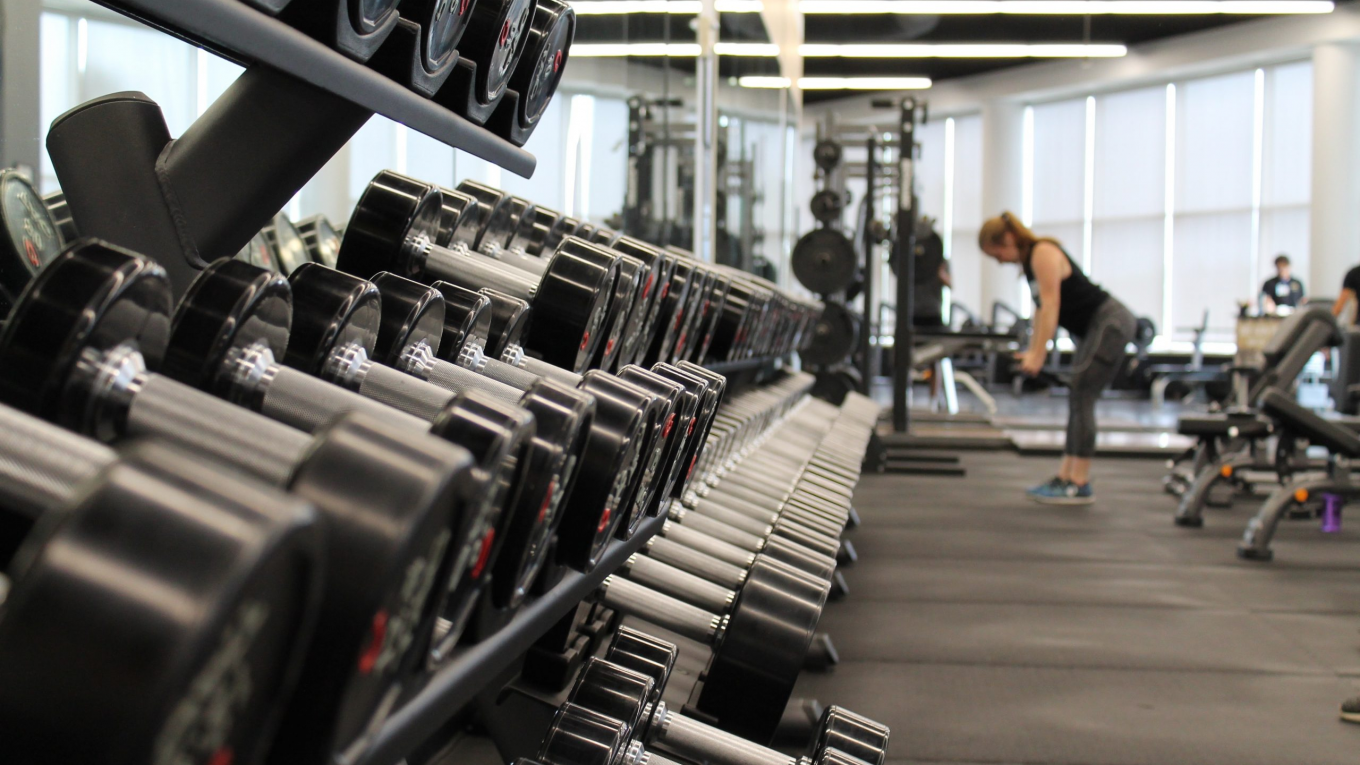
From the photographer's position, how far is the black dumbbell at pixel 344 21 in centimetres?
74

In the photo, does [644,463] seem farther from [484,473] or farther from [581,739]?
[484,473]

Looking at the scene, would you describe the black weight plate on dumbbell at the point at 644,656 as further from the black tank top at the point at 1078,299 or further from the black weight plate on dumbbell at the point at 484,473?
the black tank top at the point at 1078,299

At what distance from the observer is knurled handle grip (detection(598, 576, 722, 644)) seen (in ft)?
4.83

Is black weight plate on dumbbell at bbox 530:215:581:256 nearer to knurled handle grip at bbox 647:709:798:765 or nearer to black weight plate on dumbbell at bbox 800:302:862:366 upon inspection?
knurled handle grip at bbox 647:709:798:765

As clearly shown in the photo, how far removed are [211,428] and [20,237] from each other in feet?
1.63

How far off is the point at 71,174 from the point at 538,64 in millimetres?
474

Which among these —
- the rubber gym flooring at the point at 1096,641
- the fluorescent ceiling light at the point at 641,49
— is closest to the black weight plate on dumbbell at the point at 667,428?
the rubber gym flooring at the point at 1096,641

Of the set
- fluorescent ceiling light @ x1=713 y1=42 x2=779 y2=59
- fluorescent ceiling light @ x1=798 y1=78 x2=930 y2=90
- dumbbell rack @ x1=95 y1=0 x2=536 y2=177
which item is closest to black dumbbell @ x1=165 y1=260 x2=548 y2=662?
dumbbell rack @ x1=95 y1=0 x2=536 y2=177

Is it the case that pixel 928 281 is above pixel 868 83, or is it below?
below

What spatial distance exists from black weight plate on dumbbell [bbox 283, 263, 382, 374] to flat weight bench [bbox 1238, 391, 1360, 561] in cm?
406

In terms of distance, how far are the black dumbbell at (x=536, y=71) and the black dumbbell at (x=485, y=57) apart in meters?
0.04

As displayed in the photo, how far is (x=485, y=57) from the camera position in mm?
1014

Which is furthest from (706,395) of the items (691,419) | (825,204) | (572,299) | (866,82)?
(866,82)

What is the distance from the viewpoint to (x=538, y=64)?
116 centimetres
